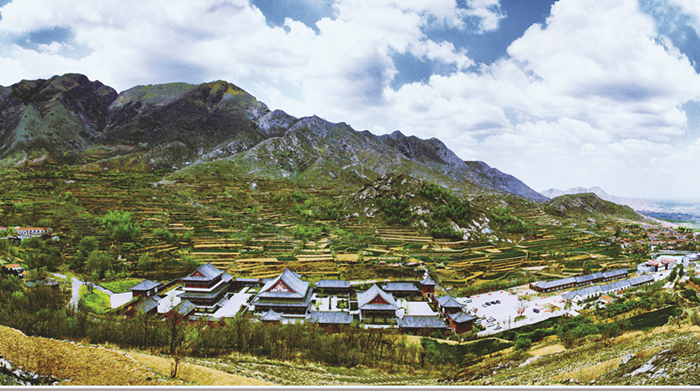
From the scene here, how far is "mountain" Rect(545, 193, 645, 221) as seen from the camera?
474 ft

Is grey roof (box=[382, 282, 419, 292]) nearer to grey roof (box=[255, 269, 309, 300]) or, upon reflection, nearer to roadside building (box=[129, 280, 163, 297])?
grey roof (box=[255, 269, 309, 300])

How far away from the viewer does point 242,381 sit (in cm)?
1353

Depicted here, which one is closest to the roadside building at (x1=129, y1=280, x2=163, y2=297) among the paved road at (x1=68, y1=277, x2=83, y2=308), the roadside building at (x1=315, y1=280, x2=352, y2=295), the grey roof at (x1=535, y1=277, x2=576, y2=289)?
the paved road at (x1=68, y1=277, x2=83, y2=308)

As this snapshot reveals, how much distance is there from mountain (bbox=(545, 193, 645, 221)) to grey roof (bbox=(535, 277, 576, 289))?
109144 millimetres

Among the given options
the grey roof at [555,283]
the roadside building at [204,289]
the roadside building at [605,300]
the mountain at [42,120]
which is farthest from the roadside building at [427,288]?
the mountain at [42,120]

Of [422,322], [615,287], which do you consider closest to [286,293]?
[422,322]

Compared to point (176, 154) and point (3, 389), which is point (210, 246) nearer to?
point (3, 389)

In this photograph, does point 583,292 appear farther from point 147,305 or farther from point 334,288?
point 147,305

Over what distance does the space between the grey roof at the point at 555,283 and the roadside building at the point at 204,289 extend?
44963mm

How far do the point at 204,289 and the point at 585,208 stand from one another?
178766mm

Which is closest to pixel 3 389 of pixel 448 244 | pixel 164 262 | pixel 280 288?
pixel 280 288

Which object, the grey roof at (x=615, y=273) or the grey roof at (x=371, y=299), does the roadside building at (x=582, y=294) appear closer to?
the grey roof at (x=615, y=273)

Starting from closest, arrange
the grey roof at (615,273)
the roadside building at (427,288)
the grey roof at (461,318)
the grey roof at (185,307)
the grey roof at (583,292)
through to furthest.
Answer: the grey roof at (461,318)
the grey roof at (185,307)
the roadside building at (427,288)
the grey roof at (583,292)
the grey roof at (615,273)

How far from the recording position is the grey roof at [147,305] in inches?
1183
